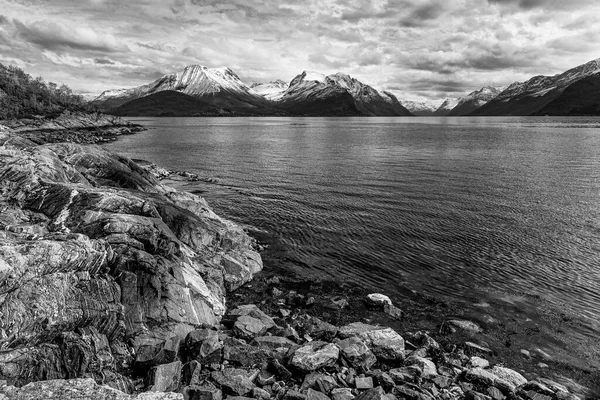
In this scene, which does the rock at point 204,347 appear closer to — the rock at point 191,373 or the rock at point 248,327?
the rock at point 191,373

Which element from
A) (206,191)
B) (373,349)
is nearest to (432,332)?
(373,349)

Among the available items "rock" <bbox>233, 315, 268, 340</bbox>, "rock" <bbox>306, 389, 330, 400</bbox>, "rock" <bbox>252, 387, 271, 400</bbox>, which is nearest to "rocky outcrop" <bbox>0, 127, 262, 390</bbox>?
"rock" <bbox>233, 315, 268, 340</bbox>

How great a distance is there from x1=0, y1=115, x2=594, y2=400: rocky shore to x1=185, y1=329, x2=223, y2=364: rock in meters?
0.05

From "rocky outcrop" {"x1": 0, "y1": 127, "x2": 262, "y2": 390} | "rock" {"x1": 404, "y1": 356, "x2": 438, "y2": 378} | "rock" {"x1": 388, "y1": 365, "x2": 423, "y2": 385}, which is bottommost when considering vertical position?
"rock" {"x1": 404, "y1": 356, "x2": 438, "y2": 378}

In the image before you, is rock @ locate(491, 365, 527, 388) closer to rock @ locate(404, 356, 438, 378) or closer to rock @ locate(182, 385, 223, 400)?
rock @ locate(404, 356, 438, 378)

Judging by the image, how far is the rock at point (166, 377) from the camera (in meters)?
13.5

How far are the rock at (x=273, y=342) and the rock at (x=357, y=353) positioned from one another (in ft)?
7.95

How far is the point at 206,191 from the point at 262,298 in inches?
1315

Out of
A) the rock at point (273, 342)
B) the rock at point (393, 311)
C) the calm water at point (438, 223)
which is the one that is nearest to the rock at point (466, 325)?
the rock at point (393, 311)

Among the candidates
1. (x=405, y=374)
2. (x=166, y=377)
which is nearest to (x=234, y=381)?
(x=166, y=377)

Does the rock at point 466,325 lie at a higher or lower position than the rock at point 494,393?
lower

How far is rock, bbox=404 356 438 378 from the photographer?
15767 mm

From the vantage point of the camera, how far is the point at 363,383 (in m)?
14.6

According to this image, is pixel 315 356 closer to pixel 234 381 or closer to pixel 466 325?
pixel 234 381
